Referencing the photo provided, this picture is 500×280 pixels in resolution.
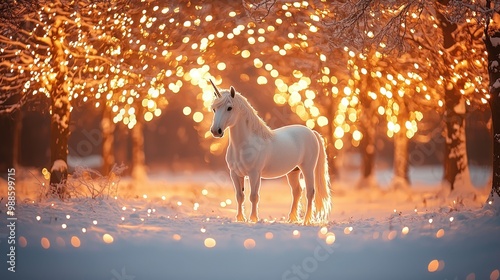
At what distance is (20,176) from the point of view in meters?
14.1

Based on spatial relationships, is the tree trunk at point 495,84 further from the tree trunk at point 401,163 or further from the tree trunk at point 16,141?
the tree trunk at point 16,141

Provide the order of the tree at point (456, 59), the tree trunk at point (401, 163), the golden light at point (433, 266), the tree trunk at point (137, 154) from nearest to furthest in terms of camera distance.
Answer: the golden light at point (433, 266)
the tree at point (456, 59)
the tree trunk at point (401, 163)
the tree trunk at point (137, 154)

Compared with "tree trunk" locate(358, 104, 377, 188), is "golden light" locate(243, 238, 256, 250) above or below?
below

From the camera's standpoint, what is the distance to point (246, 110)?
7566 millimetres

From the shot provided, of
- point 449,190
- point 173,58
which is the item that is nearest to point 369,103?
point 449,190

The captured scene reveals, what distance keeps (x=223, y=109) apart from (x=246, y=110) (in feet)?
1.19

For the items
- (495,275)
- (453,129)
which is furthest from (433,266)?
(453,129)

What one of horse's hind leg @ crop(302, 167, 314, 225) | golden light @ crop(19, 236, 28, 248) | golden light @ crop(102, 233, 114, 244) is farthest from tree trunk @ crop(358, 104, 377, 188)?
golden light @ crop(19, 236, 28, 248)

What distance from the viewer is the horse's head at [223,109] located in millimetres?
7239

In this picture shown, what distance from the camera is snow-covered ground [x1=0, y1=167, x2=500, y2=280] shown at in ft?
22.5

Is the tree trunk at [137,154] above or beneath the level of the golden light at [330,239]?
above

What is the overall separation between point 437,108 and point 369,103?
1218mm

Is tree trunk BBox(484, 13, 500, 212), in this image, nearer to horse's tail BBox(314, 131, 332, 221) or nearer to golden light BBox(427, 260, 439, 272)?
golden light BBox(427, 260, 439, 272)

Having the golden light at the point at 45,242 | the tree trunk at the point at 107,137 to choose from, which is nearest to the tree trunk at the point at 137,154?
the tree trunk at the point at 107,137
